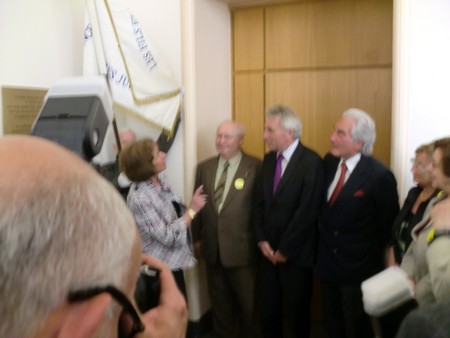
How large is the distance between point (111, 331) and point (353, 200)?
1965 mm

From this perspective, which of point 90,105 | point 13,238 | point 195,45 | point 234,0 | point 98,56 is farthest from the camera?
point 234,0

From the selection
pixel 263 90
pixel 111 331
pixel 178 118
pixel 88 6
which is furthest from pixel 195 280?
pixel 111 331

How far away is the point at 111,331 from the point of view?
1.66 feet

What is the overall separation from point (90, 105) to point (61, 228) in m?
0.96

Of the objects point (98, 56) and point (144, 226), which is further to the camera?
point (98, 56)

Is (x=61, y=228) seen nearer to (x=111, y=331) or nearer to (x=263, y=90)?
(x=111, y=331)

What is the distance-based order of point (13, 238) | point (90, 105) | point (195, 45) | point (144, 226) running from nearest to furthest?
1. point (13, 238)
2. point (90, 105)
3. point (144, 226)
4. point (195, 45)

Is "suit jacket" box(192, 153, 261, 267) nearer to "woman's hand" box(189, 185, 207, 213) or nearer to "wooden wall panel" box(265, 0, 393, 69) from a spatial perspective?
"woman's hand" box(189, 185, 207, 213)

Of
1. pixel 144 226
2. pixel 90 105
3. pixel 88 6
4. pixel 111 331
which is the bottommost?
pixel 144 226

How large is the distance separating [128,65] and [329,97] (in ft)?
4.46

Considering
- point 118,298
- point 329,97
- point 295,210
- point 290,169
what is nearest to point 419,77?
point 329,97

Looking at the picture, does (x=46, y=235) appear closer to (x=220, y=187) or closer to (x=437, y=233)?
(x=437, y=233)

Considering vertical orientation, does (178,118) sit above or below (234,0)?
below

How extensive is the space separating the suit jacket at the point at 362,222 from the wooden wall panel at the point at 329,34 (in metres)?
0.87
